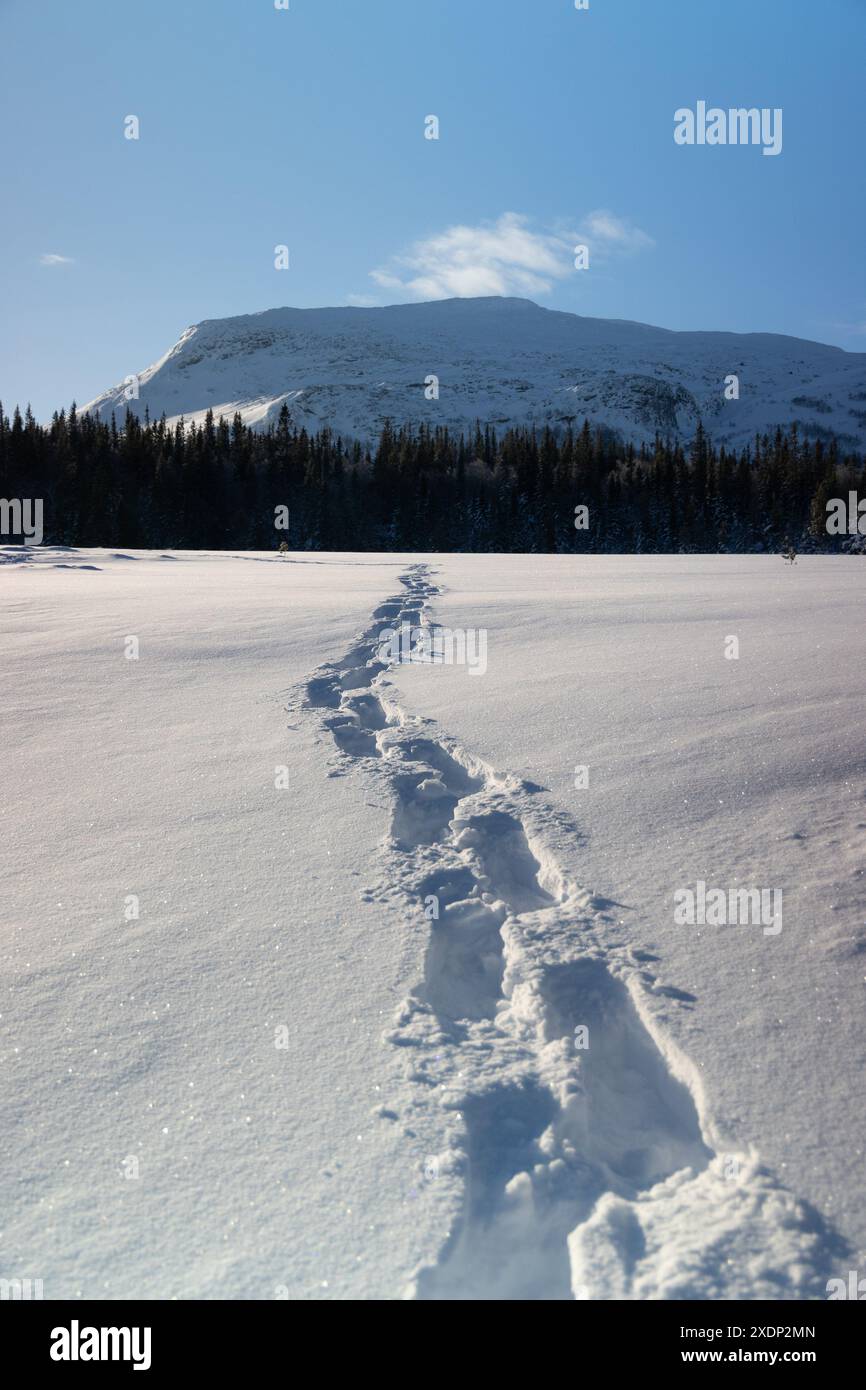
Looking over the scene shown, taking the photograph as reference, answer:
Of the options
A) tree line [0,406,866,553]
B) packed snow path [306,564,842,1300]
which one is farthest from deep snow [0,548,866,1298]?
tree line [0,406,866,553]

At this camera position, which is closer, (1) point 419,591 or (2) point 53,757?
(2) point 53,757

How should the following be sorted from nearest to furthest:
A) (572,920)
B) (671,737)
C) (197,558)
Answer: (572,920)
(671,737)
(197,558)

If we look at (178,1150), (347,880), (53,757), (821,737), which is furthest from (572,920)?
(53,757)

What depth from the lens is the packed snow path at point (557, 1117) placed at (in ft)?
5.32

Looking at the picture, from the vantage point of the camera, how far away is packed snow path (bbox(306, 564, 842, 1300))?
63.8 inches

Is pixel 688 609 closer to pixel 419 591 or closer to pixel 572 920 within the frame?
pixel 419 591

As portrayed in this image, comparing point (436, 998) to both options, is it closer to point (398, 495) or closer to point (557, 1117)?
point (557, 1117)

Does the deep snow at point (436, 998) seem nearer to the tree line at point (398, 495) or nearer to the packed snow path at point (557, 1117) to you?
the packed snow path at point (557, 1117)

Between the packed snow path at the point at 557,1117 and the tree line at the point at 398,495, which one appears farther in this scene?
the tree line at the point at 398,495

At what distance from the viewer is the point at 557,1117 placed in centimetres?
196

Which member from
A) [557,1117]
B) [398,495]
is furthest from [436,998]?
[398,495]

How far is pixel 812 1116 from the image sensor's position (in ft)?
6.23

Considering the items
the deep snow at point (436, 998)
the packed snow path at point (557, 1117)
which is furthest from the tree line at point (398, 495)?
the packed snow path at point (557, 1117)

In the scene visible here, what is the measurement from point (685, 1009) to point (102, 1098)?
5.10 feet
